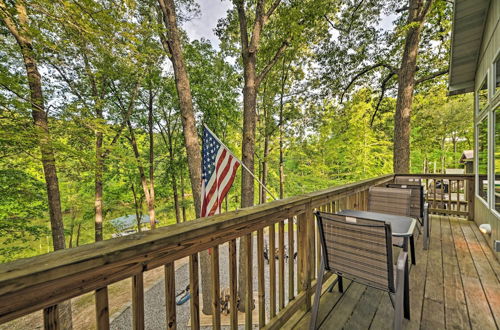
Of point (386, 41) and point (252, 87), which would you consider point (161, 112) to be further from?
point (386, 41)

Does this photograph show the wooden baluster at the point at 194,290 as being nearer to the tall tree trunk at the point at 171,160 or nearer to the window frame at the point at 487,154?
the window frame at the point at 487,154

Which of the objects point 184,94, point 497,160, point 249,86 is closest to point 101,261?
point 497,160

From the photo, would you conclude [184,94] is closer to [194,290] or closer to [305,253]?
[305,253]

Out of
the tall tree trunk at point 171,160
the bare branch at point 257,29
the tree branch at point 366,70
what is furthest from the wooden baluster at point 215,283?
the tall tree trunk at point 171,160

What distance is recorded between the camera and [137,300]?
0.94 meters

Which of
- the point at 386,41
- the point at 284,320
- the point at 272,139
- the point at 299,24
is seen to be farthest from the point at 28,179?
the point at 386,41

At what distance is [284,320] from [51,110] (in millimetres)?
7675

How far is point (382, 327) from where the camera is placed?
1.80 m

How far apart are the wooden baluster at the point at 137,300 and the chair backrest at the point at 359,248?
1334 millimetres

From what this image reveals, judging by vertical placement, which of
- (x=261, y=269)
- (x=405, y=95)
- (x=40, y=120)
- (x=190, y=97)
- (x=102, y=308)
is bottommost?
(x=261, y=269)

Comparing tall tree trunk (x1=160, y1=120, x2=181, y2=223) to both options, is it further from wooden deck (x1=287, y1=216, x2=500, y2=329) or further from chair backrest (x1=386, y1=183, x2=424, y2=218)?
wooden deck (x1=287, y1=216, x2=500, y2=329)

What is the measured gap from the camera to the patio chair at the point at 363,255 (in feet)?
4.87

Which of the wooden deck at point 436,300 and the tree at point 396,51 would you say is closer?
the wooden deck at point 436,300

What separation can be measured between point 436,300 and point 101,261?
116 inches
